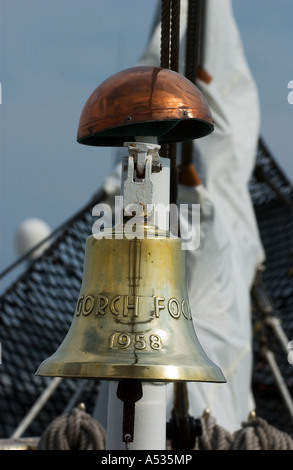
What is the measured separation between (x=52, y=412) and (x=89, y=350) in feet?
11.9

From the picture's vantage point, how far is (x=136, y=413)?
1362 millimetres

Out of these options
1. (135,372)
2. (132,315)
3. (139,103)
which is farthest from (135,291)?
(139,103)

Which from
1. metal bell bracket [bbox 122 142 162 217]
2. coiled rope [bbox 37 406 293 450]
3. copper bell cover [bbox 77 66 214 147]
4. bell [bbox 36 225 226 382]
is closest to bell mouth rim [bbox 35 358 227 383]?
bell [bbox 36 225 226 382]

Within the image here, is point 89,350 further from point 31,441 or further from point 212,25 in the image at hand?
point 212,25

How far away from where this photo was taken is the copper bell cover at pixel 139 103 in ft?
3.92

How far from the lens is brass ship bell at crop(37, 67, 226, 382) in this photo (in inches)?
46.2

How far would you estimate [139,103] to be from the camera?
119cm

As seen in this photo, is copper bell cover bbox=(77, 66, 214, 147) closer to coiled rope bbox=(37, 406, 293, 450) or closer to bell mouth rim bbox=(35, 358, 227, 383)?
bell mouth rim bbox=(35, 358, 227, 383)

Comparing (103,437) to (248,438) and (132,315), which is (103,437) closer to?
(248,438)

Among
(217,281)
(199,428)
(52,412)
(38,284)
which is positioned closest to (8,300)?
(38,284)

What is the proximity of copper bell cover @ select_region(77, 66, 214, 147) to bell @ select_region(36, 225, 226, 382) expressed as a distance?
0.15m

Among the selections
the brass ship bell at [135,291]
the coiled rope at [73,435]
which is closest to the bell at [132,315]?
the brass ship bell at [135,291]

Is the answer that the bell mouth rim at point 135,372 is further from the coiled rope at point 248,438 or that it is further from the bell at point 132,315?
the coiled rope at point 248,438
